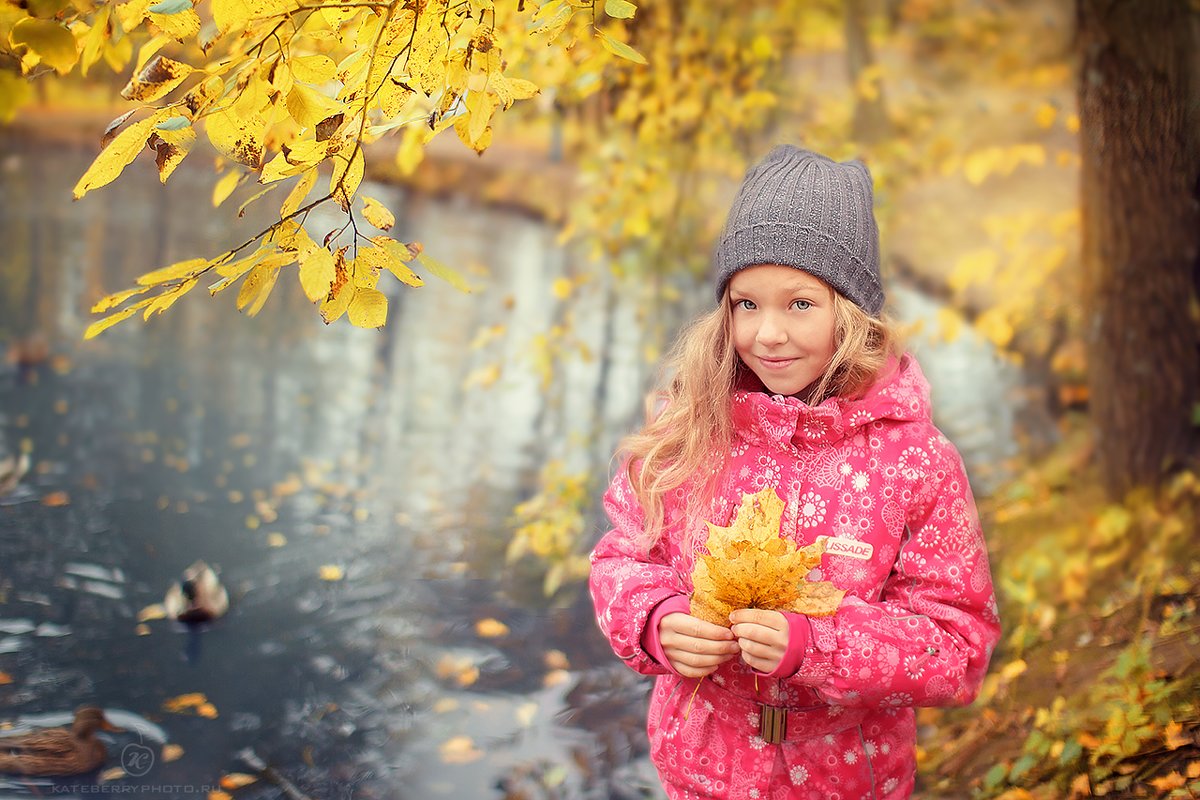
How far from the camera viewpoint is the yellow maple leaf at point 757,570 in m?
1.69

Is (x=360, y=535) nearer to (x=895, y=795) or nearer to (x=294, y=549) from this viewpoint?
(x=294, y=549)

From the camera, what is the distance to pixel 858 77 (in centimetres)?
929

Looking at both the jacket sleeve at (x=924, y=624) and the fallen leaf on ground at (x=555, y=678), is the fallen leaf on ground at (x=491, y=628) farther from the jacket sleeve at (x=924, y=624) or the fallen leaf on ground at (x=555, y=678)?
the jacket sleeve at (x=924, y=624)

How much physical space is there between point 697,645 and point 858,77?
8.44m

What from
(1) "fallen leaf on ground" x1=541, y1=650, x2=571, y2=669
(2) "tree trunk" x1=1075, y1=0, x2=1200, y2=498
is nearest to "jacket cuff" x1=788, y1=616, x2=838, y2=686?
(1) "fallen leaf on ground" x1=541, y1=650, x2=571, y2=669

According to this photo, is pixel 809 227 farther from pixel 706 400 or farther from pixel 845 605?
pixel 845 605

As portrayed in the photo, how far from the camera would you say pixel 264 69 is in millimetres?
1701

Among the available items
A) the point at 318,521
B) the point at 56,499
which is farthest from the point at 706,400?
the point at 56,499

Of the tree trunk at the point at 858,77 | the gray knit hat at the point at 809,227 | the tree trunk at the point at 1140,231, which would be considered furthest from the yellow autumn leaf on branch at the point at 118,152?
the tree trunk at the point at 858,77

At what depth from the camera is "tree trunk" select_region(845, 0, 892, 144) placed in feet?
31.3

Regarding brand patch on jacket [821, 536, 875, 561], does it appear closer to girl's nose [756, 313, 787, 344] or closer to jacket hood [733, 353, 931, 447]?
jacket hood [733, 353, 931, 447]

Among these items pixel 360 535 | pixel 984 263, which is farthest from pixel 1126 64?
pixel 360 535

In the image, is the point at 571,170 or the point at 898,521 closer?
the point at 898,521

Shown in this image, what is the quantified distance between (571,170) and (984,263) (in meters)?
7.25
